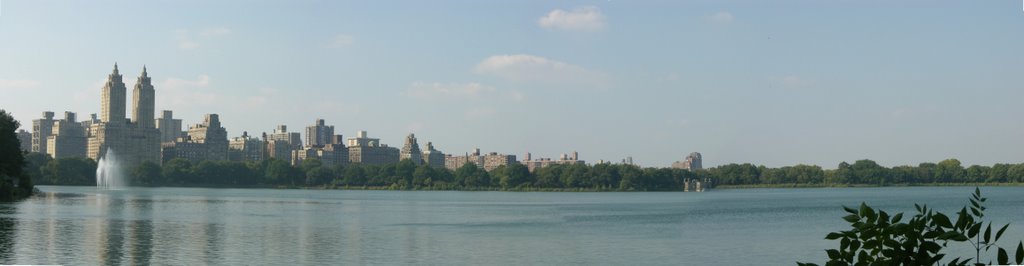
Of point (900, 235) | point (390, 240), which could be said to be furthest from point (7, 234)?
point (900, 235)

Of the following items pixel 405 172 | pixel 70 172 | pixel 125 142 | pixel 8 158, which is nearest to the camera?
pixel 8 158

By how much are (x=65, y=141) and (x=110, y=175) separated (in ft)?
166

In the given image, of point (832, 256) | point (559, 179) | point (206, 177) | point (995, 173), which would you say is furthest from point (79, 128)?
point (832, 256)

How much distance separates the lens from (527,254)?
27703mm

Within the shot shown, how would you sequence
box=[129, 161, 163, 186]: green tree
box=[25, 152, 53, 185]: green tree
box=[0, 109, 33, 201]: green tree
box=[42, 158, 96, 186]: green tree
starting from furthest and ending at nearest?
box=[129, 161, 163, 186]: green tree < box=[42, 158, 96, 186]: green tree < box=[25, 152, 53, 185]: green tree < box=[0, 109, 33, 201]: green tree

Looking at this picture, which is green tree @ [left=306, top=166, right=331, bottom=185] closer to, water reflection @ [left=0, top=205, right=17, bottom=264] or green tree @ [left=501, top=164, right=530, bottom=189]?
green tree @ [left=501, top=164, right=530, bottom=189]

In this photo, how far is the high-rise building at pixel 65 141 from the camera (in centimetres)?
19200

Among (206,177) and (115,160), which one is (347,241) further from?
(115,160)

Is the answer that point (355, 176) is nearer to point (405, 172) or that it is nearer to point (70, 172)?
point (405, 172)

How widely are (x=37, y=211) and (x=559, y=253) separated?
26.1 meters

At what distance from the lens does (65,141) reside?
19275 cm

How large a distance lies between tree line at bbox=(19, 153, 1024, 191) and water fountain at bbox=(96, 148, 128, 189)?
1274 millimetres

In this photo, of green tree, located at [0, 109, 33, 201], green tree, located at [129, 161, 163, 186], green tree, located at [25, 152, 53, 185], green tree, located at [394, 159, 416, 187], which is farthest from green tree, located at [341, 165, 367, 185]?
green tree, located at [0, 109, 33, 201]

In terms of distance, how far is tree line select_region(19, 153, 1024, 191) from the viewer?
143 m
